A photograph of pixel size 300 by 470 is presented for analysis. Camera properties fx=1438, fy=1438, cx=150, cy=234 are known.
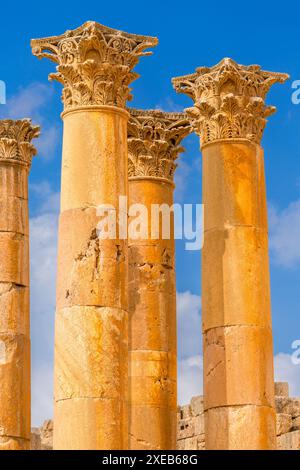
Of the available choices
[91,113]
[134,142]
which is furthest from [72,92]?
[134,142]

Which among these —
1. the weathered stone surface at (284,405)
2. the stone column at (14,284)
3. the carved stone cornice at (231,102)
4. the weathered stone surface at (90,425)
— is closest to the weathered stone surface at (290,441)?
the weathered stone surface at (284,405)

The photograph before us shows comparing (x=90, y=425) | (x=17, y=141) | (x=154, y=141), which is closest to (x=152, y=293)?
(x=154, y=141)

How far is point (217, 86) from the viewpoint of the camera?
40156 mm

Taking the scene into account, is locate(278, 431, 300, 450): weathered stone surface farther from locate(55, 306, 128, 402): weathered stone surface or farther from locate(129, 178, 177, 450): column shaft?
locate(55, 306, 128, 402): weathered stone surface

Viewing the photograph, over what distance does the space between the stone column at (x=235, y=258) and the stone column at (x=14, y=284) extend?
7759 mm

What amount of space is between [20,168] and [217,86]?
920 centimetres

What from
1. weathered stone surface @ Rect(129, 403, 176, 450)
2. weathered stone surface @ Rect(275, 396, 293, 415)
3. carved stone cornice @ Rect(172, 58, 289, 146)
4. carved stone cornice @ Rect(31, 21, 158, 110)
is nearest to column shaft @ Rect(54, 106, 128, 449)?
carved stone cornice @ Rect(31, 21, 158, 110)

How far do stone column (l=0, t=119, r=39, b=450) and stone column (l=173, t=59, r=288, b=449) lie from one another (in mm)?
7759

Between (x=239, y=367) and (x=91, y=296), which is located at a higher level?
(x=91, y=296)

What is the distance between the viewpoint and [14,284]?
45.5 meters

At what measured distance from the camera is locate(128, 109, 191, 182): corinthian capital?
45906 millimetres

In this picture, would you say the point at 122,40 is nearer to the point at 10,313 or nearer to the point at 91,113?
the point at 91,113

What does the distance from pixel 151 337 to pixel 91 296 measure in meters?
8.84

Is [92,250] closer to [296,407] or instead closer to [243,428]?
[243,428]
